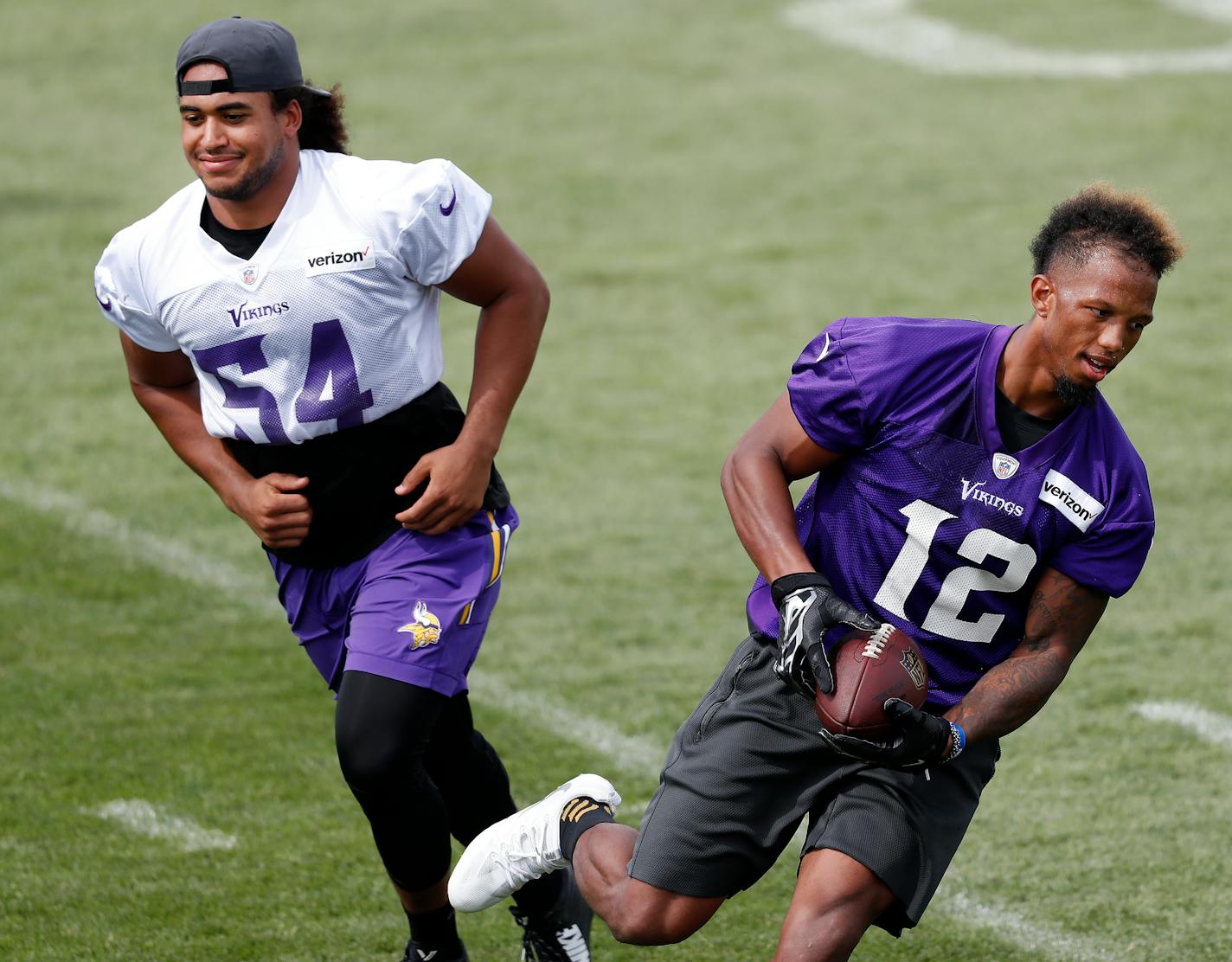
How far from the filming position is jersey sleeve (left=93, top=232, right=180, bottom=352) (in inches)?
158

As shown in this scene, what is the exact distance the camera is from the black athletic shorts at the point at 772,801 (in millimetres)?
3578

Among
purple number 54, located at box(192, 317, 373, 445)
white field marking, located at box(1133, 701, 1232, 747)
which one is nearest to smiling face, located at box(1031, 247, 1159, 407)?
purple number 54, located at box(192, 317, 373, 445)

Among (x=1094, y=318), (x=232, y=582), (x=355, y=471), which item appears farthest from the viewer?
(x=232, y=582)

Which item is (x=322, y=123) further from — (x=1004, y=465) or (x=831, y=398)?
(x=1004, y=465)

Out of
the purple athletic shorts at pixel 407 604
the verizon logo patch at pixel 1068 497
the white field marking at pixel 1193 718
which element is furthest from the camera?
the white field marking at pixel 1193 718

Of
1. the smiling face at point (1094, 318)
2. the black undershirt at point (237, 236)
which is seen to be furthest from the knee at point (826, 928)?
the black undershirt at point (237, 236)

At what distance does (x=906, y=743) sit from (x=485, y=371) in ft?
4.52

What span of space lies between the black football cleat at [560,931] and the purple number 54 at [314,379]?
1.25 metres

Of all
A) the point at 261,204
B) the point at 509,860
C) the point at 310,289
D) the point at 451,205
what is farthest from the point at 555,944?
the point at 261,204

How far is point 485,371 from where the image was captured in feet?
13.7

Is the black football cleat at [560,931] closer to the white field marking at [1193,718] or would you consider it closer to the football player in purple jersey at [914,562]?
the football player in purple jersey at [914,562]

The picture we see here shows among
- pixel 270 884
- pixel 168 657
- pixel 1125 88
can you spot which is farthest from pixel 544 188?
pixel 270 884

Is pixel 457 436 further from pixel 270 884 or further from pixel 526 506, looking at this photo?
pixel 526 506

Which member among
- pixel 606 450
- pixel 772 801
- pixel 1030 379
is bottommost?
pixel 606 450
